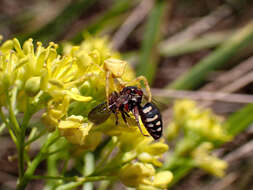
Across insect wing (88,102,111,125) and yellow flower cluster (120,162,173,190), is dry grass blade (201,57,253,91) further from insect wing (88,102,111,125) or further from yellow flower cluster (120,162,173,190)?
insect wing (88,102,111,125)

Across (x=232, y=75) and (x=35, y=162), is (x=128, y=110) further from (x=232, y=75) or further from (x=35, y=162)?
(x=232, y=75)

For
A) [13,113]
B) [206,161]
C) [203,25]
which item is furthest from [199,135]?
[203,25]

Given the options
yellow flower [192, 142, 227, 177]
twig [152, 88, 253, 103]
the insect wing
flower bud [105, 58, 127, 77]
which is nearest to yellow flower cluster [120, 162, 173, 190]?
the insect wing

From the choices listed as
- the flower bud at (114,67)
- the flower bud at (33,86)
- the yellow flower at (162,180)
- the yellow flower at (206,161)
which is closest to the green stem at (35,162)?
the flower bud at (33,86)

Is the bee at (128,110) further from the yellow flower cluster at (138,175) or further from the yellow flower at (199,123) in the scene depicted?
the yellow flower at (199,123)

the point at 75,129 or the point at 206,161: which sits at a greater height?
the point at 206,161

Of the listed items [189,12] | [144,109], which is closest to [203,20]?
[189,12]
